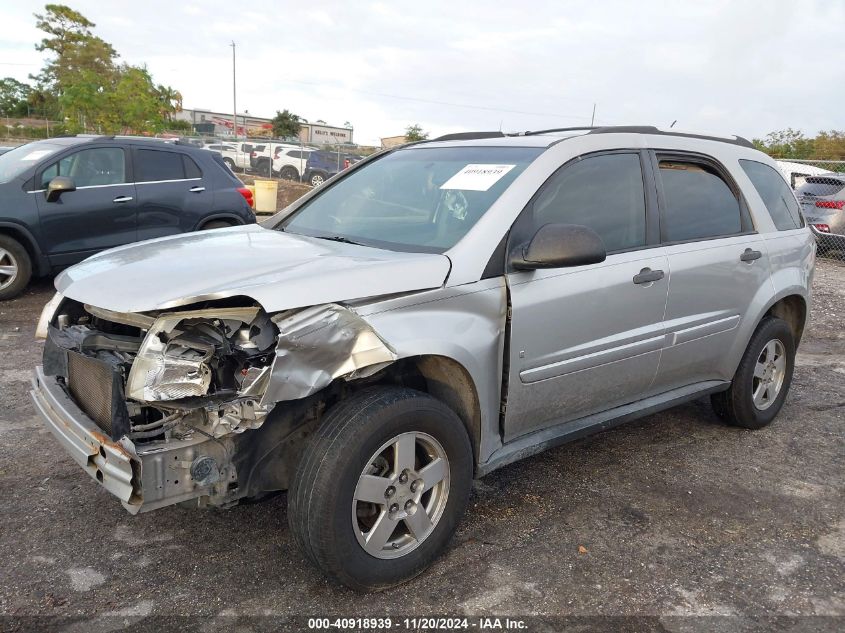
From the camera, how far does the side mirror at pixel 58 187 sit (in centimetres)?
720

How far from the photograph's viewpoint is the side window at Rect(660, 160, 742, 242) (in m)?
3.88

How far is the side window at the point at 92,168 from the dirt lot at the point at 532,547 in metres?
3.92

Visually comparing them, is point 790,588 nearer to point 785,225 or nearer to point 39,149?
point 785,225

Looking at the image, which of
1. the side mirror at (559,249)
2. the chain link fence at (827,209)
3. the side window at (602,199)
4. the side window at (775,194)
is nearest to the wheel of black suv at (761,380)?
the side window at (775,194)

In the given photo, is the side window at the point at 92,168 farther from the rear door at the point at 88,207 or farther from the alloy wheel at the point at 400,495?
the alloy wheel at the point at 400,495

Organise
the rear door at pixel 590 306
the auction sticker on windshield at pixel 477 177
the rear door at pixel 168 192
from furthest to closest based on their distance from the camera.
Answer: the rear door at pixel 168 192 < the auction sticker on windshield at pixel 477 177 < the rear door at pixel 590 306

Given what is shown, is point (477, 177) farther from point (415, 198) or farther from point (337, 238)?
point (337, 238)

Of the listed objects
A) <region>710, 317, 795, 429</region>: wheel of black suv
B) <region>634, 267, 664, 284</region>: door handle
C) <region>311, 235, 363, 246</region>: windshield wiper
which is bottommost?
<region>710, 317, 795, 429</region>: wheel of black suv

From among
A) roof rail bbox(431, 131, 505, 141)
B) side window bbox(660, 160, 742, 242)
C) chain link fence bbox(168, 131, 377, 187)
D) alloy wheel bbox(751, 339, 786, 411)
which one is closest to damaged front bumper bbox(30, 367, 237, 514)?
roof rail bbox(431, 131, 505, 141)

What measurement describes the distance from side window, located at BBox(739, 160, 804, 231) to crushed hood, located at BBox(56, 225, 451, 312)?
271 centimetres

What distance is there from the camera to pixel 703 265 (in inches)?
155

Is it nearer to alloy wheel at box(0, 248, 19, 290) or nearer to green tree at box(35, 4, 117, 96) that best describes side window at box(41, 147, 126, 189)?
alloy wheel at box(0, 248, 19, 290)

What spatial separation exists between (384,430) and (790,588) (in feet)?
6.13

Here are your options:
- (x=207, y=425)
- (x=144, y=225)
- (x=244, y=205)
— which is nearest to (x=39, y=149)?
(x=144, y=225)
